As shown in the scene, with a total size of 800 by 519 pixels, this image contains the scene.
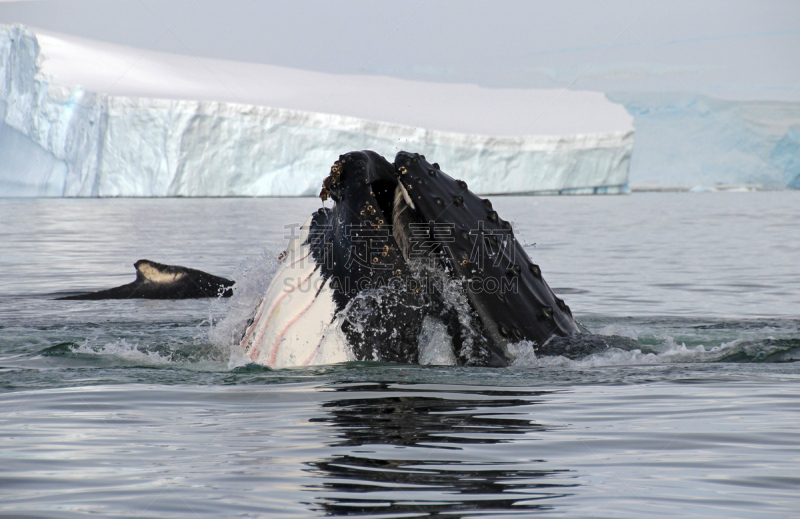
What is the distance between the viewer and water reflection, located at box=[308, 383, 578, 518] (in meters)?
2.92

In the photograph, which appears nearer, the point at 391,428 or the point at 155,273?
the point at 391,428

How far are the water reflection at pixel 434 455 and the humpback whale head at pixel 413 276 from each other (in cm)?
27

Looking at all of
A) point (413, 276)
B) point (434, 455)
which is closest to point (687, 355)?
point (413, 276)

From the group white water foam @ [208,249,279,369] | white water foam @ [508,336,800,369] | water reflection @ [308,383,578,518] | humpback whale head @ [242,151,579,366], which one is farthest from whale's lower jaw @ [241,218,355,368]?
white water foam @ [508,336,800,369]

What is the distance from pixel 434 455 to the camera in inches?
139

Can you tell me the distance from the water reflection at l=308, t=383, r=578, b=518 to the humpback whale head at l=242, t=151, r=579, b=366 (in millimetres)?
271

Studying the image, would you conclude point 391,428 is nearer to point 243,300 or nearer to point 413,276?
point 413,276

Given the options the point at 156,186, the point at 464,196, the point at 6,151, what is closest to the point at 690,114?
the point at 156,186

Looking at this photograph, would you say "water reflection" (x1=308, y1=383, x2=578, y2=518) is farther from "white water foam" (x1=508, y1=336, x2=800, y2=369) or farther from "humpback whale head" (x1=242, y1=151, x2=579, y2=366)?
"white water foam" (x1=508, y1=336, x2=800, y2=369)

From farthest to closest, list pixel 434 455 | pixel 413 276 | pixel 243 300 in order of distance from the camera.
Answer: pixel 243 300
pixel 413 276
pixel 434 455

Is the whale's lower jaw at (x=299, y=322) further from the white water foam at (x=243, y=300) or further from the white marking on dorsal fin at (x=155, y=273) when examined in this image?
the white marking on dorsal fin at (x=155, y=273)

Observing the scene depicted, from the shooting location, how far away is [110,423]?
4.40 metres

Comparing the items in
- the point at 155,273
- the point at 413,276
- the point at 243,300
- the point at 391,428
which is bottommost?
the point at 391,428

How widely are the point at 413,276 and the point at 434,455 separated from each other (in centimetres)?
141
